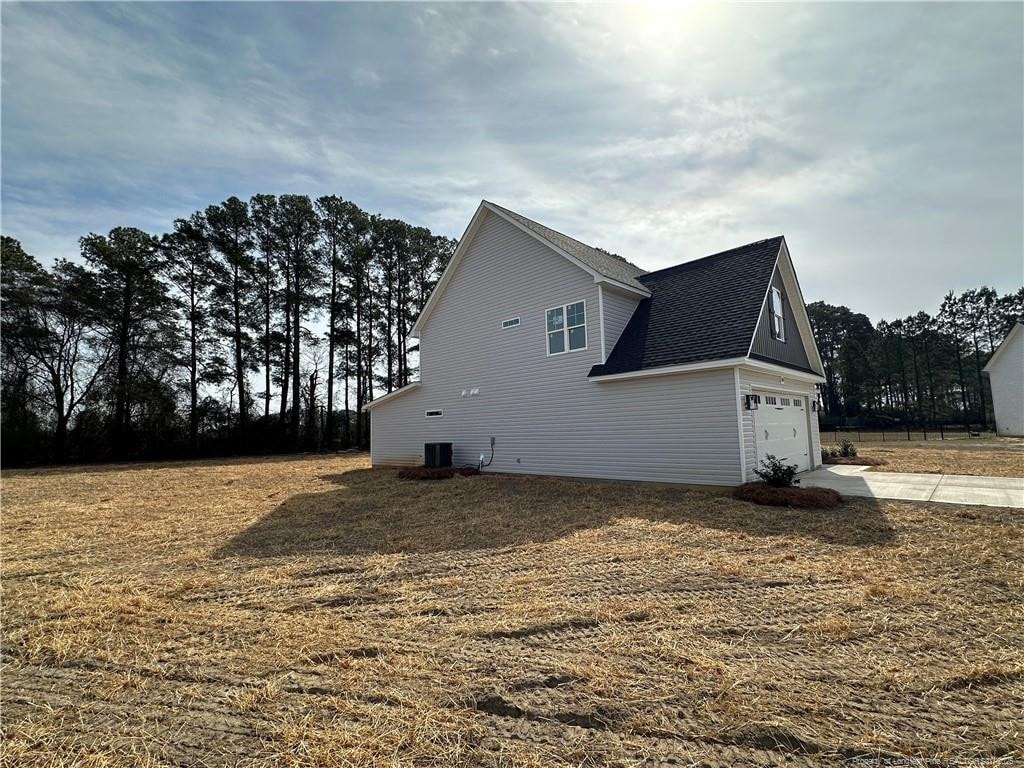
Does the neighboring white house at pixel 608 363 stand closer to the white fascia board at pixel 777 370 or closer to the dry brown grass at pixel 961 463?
the white fascia board at pixel 777 370

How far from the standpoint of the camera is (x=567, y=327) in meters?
11.8

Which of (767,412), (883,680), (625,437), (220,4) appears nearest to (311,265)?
(220,4)

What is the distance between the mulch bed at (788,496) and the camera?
7.25 m

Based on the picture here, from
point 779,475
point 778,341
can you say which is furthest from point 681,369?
point 778,341

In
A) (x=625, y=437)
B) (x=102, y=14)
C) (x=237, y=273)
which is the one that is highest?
(x=237, y=273)

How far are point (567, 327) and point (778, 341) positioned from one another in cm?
563

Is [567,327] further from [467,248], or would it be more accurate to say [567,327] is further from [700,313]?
[467,248]

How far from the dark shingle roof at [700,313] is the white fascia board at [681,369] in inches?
5.6

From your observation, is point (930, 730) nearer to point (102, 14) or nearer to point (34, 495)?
point (102, 14)

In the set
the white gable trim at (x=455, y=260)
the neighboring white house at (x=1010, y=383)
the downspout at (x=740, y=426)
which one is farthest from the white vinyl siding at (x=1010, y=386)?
the white gable trim at (x=455, y=260)

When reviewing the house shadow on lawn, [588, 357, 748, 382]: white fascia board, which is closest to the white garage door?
[588, 357, 748, 382]: white fascia board

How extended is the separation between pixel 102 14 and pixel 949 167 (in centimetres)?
1543

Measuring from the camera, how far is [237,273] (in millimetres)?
25266

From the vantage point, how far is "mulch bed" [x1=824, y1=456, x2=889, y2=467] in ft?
41.9
